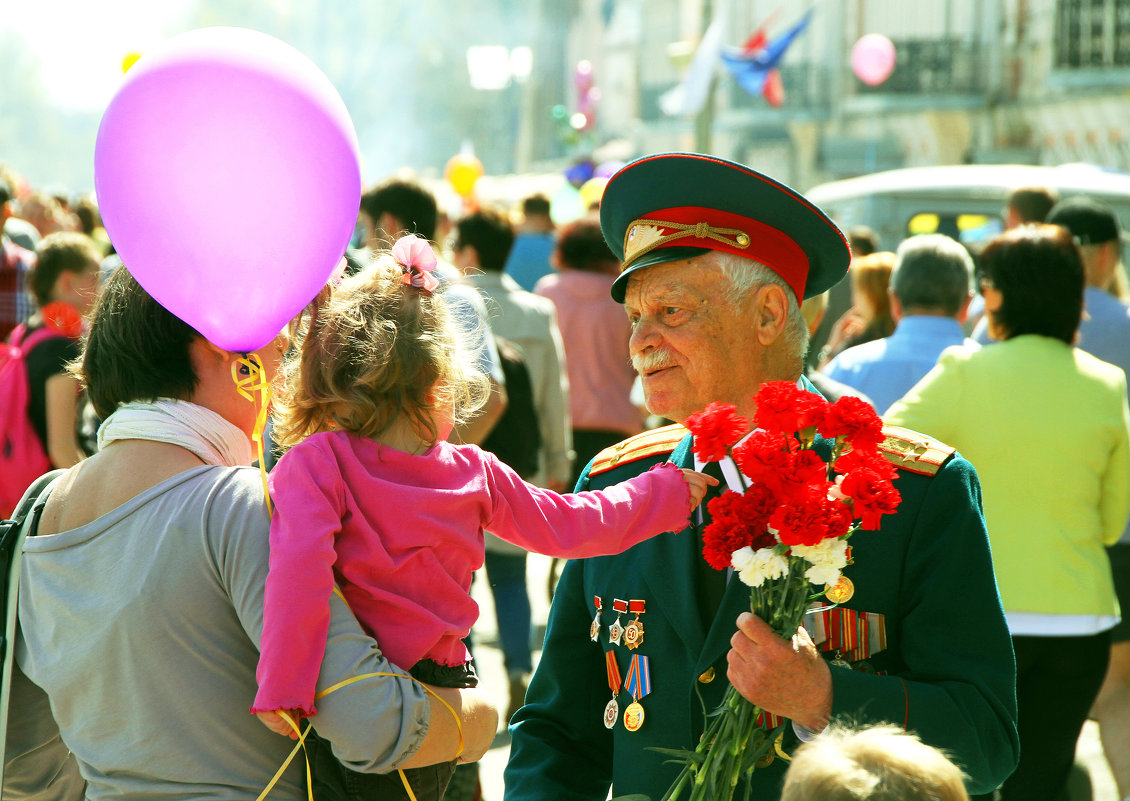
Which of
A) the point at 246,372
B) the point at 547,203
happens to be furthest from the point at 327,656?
the point at 547,203

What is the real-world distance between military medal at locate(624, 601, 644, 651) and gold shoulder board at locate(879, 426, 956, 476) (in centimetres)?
50

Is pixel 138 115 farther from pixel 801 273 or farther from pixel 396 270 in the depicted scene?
pixel 801 273

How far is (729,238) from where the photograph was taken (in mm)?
2330

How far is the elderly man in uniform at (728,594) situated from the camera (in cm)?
194

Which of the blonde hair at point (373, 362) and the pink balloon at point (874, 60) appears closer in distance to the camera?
the blonde hair at point (373, 362)

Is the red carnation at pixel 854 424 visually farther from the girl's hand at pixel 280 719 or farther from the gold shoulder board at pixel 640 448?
the girl's hand at pixel 280 719

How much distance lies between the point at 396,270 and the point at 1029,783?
8.35 feet

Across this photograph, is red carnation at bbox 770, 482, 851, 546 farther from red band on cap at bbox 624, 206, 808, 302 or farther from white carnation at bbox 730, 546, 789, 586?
red band on cap at bbox 624, 206, 808, 302

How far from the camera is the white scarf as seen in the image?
2.14 meters

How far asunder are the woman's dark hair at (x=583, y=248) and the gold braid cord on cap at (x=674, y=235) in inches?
177

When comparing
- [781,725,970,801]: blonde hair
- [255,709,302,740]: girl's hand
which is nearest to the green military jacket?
[781,725,970,801]: blonde hair

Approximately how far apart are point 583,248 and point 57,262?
2737 mm

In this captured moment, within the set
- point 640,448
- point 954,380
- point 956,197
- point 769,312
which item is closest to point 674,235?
point 769,312

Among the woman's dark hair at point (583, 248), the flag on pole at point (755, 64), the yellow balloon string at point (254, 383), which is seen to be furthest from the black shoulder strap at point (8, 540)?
the flag on pole at point (755, 64)
